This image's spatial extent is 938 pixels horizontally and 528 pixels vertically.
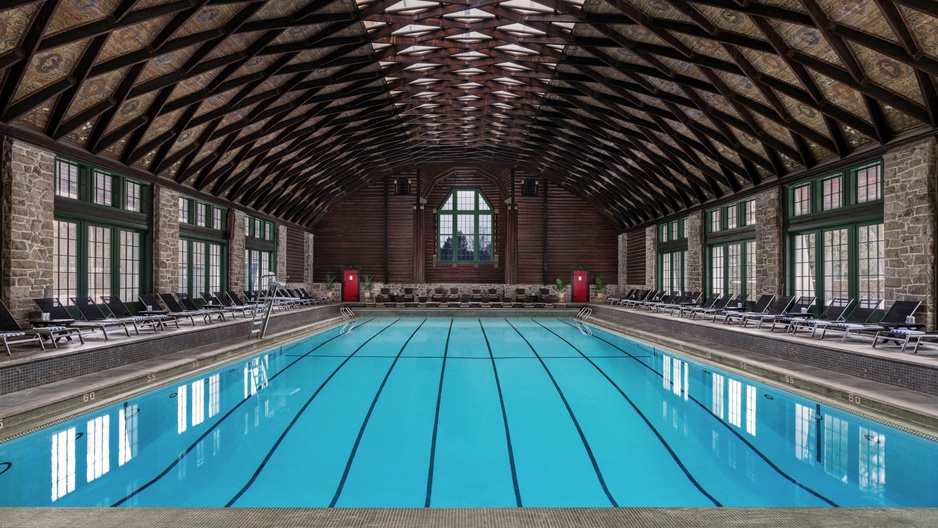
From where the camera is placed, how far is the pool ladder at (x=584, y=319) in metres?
14.5

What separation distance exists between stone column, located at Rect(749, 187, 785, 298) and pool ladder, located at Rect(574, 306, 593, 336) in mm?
4307

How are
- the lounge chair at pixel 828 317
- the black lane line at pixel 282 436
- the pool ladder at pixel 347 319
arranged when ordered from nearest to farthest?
the black lane line at pixel 282 436 < the lounge chair at pixel 828 317 < the pool ladder at pixel 347 319

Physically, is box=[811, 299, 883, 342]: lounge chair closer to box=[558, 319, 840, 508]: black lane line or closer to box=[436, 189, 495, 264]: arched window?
box=[558, 319, 840, 508]: black lane line

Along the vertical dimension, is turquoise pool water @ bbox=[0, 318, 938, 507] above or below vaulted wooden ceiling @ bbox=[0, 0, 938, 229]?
below

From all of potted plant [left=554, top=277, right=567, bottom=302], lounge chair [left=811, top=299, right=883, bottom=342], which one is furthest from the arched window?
lounge chair [left=811, top=299, right=883, bottom=342]

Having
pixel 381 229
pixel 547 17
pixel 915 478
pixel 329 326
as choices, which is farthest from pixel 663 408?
pixel 381 229

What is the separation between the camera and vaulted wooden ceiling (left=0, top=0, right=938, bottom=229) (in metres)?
6.98

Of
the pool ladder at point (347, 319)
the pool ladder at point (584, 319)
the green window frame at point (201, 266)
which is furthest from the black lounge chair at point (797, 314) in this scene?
the green window frame at point (201, 266)

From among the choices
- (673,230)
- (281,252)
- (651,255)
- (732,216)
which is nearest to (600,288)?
(651,255)

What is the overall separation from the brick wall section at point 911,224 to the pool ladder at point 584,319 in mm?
6750

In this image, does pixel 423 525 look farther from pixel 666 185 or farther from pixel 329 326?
pixel 666 185

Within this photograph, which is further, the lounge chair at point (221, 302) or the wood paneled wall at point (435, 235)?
the wood paneled wall at point (435, 235)

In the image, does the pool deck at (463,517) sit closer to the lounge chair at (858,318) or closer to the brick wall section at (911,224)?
the lounge chair at (858,318)

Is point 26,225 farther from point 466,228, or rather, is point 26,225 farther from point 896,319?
point 466,228
